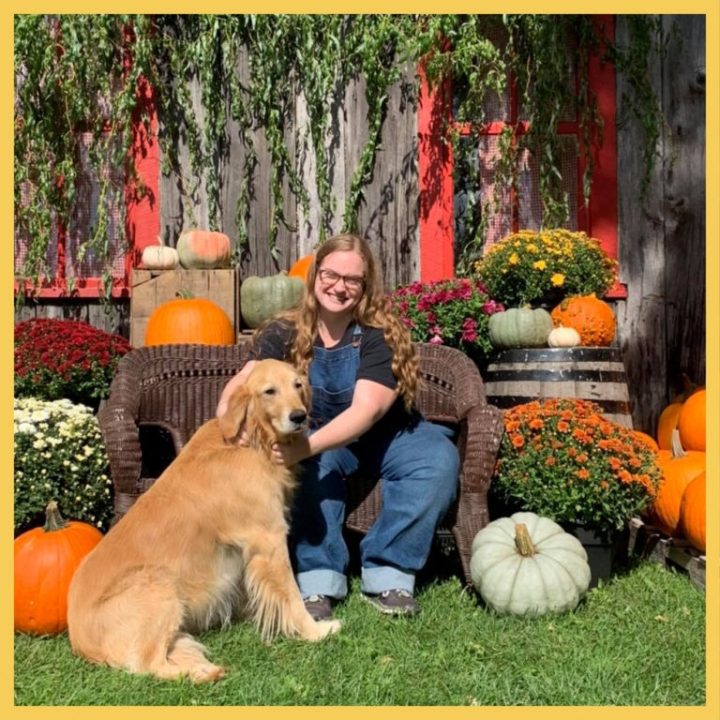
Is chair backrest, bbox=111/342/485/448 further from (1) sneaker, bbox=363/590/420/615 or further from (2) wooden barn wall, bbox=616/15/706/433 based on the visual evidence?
(2) wooden barn wall, bbox=616/15/706/433

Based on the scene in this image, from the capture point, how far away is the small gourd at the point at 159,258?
532 centimetres

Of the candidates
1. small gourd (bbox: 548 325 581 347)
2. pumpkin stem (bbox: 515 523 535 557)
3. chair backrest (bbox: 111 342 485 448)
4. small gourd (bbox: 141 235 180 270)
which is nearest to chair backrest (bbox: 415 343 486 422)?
chair backrest (bbox: 111 342 485 448)

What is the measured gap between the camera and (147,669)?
256 cm

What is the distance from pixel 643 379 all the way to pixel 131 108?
406 centimetres

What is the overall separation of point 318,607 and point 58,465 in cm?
141

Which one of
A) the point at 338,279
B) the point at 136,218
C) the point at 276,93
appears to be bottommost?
the point at 338,279

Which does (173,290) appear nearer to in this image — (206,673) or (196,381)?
(196,381)

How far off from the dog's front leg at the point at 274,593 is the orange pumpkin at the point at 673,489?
Result: 76.8 inches

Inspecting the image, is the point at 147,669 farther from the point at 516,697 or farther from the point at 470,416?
the point at 470,416

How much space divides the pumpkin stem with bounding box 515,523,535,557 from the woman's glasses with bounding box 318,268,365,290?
1234mm

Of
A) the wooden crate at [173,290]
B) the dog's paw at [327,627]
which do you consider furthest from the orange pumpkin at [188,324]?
the dog's paw at [327,627]

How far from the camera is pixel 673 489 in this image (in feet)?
13.2

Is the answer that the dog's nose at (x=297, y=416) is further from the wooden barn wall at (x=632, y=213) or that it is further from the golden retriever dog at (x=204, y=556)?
the wooden barn wall at (x=632, y=213)

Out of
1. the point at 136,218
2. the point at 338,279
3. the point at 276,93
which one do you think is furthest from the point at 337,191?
the point at 338,279
